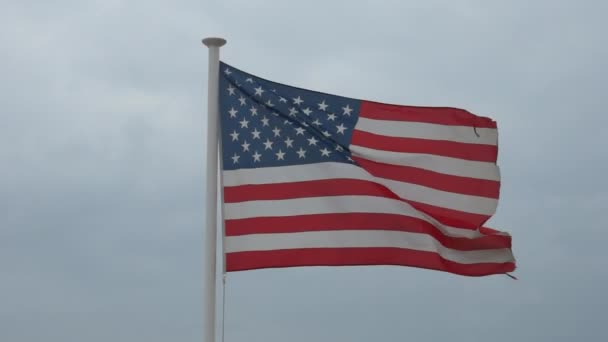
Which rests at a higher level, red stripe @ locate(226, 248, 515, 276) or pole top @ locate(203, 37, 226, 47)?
pole top @ locate(203, 37, 226, 47)

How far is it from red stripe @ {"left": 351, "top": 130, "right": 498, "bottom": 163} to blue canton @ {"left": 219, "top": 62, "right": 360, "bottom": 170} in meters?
0.31

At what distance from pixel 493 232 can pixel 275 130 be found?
3602 mm

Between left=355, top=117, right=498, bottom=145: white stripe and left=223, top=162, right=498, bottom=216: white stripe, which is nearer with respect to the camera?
left=223, top=162, right=498, bottom=216: white stripe

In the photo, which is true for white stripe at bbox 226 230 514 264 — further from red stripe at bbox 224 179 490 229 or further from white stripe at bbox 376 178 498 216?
white stripe at bbox 376 178 498 216

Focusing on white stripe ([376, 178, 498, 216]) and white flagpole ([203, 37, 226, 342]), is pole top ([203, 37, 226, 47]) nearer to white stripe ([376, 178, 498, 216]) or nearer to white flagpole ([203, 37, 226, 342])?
white flagpole ([203, 37, 226, 342])

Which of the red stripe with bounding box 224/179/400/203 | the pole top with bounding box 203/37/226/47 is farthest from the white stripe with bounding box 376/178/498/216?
the pole top with bounding box 203/37/226/47

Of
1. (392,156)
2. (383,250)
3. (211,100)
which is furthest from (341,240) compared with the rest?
(211,100)

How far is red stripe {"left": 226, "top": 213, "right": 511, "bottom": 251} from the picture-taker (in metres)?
14.0

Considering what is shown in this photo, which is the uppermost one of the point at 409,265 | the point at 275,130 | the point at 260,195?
the point at 275,130

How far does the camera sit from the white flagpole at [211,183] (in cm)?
1321

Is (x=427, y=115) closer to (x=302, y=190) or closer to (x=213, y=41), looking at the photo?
(x=302, y=190)

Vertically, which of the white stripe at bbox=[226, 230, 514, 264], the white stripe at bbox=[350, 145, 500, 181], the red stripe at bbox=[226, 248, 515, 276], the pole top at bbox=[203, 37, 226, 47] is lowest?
the red stripe at bbox=[226, 248, 515, 276]

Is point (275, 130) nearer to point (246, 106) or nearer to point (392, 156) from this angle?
point (246, 106)

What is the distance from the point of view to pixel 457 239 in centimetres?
1459
